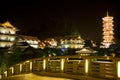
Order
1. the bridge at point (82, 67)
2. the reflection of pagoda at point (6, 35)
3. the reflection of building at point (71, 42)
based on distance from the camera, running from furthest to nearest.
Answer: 1. the reflection of building at point (71, 42)
2. the reflection of pagoda at point (6, 35)
3. the bridge at point (82, 67)

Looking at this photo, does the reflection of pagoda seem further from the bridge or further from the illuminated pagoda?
the bridge

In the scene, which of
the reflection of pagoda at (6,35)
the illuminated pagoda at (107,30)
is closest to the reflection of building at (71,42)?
the illuminated pagoda at (107,30)

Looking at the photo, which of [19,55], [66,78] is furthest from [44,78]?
[19,55]

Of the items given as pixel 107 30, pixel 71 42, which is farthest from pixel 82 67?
pixel 71 42

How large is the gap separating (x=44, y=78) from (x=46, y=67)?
194 centimetres

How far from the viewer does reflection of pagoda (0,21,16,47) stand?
60.3m

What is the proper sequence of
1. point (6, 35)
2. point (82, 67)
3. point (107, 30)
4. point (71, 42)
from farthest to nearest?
point (71, 42) < point (107, 30) < point (6, 35) < point (82, 67)

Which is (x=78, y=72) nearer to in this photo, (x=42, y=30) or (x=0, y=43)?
(x=0, y=43)

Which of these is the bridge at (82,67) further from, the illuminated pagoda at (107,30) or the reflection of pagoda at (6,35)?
the illuminated pagoda at (107,30)

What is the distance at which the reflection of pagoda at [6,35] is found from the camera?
2373 inches

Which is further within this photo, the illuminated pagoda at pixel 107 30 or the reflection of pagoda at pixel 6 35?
the illuminated pagoda at pixel 107 30

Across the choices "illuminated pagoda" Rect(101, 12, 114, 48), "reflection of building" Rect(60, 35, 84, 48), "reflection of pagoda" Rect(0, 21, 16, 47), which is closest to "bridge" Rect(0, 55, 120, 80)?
"reflection of pagoda" Rect(0, 21, 16, 47)

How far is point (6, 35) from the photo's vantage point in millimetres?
62719

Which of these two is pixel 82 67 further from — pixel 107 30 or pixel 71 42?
pixel 71 42
